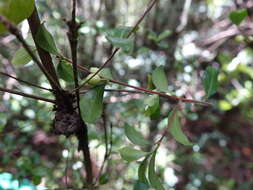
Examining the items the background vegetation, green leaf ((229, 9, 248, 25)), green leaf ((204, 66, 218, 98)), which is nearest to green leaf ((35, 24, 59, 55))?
the background vegetation

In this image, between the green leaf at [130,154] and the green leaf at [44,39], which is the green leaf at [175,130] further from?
the green leaf at [44,39]

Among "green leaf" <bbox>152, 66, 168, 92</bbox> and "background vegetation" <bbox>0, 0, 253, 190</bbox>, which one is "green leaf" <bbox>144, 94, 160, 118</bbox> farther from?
"background vegetation" <bbox>0, 0, 253, 190</bbox>

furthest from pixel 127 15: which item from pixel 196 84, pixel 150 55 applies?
pixel 196 84

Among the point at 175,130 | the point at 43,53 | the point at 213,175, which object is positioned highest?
the point at 43,53

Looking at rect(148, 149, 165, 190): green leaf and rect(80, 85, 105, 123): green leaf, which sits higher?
rect(80, 85, 105, 123): green leaf

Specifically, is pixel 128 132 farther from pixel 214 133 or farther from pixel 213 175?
pixel 214 133

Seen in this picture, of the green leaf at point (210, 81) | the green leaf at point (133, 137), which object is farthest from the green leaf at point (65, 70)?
the green leaf at point (210, 81)

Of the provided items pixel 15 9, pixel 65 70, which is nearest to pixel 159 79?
pixel 65 70
